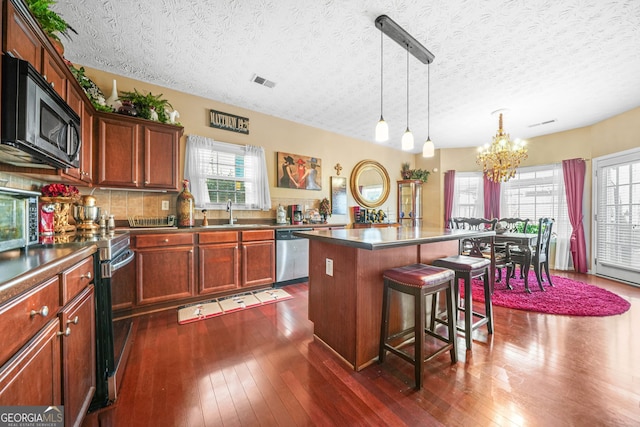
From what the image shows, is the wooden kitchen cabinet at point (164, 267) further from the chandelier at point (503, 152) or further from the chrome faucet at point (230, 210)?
the chandelier at point (503, 152)

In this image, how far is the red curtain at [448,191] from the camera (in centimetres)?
580

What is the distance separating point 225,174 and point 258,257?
134cm

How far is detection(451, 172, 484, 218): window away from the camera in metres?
5.65

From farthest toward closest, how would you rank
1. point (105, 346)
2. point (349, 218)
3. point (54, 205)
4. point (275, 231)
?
point (349, 218) → point (275, 231) → point (54, 205) → point (105, 346)

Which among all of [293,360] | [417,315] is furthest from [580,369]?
[293,360]

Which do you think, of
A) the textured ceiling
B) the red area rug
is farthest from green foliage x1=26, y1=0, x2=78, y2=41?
the red area rug

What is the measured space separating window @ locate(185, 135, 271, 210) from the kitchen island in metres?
2.06

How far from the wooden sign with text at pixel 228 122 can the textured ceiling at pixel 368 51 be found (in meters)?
0.21

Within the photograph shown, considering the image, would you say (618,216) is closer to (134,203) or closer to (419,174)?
(419,174)

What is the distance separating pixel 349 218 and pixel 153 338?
3.85m

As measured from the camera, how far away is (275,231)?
3.51 metres

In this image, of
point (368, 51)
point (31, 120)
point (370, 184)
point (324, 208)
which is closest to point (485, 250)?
point (370, 184)

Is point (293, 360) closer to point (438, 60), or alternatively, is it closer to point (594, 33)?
point (438, 60)

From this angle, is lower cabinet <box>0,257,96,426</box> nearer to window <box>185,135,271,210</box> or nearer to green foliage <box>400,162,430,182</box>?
window <box>185,135,271,210</box>
